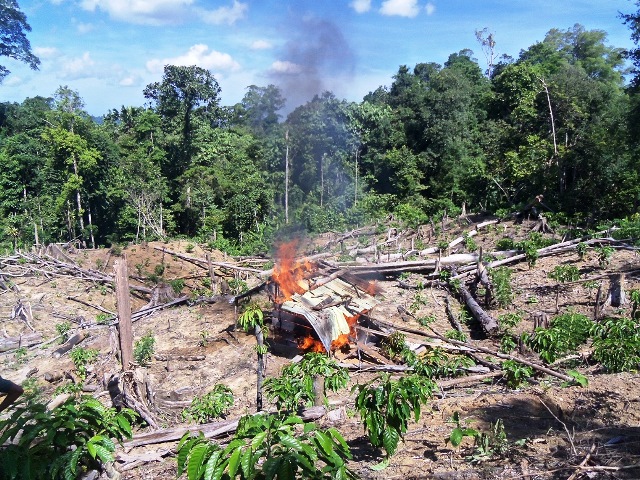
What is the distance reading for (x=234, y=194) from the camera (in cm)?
2519

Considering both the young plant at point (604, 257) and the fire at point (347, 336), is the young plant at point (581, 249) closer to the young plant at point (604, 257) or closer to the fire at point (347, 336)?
the young plant at point (604, 257)

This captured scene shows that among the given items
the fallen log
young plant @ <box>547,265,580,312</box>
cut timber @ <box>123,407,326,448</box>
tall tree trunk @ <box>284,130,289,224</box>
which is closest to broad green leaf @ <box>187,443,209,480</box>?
cut timber @ <box>123,407,326,448</box>

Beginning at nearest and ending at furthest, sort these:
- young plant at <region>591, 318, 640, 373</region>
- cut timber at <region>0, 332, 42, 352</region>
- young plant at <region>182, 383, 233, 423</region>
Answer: young plant at <region>591, 318, 640, 373</region> < young plant at <region>182, 383, 233, 423</region> < cut timber at <region>0, 332, 42, 352</region>

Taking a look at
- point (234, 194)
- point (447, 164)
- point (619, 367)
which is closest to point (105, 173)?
point (234, 194)

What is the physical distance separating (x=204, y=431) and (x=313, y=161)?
21.2m

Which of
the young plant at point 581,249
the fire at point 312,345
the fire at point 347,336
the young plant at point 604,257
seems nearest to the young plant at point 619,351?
the fire at point 347,336

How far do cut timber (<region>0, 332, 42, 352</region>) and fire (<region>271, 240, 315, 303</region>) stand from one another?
6009mm

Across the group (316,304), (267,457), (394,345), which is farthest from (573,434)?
(316,304)

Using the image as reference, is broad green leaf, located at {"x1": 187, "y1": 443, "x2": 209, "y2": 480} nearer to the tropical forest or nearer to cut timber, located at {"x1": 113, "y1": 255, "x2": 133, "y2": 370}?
the tropical forest

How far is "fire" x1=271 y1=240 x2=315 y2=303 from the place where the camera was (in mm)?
10273

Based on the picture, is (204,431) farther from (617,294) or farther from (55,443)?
(617,294)

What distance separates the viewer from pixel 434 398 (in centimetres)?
653

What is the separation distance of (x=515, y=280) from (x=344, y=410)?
8.19 meters

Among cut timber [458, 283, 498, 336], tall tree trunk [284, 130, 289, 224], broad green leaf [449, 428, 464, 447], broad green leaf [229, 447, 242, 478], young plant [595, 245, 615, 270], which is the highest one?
tall tree trunk [284, 130, 289, 224]
